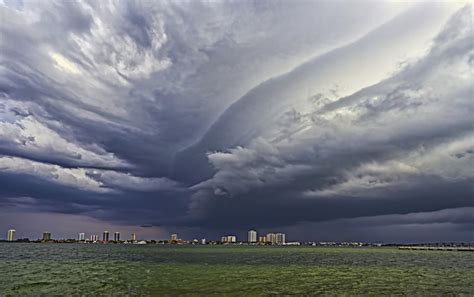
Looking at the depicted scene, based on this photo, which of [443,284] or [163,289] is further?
[443,284]

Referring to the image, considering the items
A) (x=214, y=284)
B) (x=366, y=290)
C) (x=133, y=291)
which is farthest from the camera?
(x=214, y=284)

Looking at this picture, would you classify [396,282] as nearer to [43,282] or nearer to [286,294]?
[286,294]

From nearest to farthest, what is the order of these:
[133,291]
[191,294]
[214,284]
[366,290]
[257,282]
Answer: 1. [191,294]
2. [133,291]
3. [366,290]
4. [214,284]
5. [257,282]

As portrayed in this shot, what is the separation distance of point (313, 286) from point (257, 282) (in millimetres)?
9266

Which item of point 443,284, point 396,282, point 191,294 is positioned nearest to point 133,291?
point 191,294

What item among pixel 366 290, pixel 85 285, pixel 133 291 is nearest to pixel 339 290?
pixel 366 290

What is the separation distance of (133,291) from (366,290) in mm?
32846

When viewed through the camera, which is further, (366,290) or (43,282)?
(43,282)

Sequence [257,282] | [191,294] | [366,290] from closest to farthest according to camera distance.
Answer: [191,294] < [366,290] < [257,282]

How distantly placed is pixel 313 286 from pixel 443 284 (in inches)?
931

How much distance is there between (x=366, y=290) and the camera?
179 feet

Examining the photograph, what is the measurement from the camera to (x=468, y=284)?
63562 mm

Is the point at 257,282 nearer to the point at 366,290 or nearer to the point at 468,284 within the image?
the point at 366,290

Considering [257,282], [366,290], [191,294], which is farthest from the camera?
[257,282]
